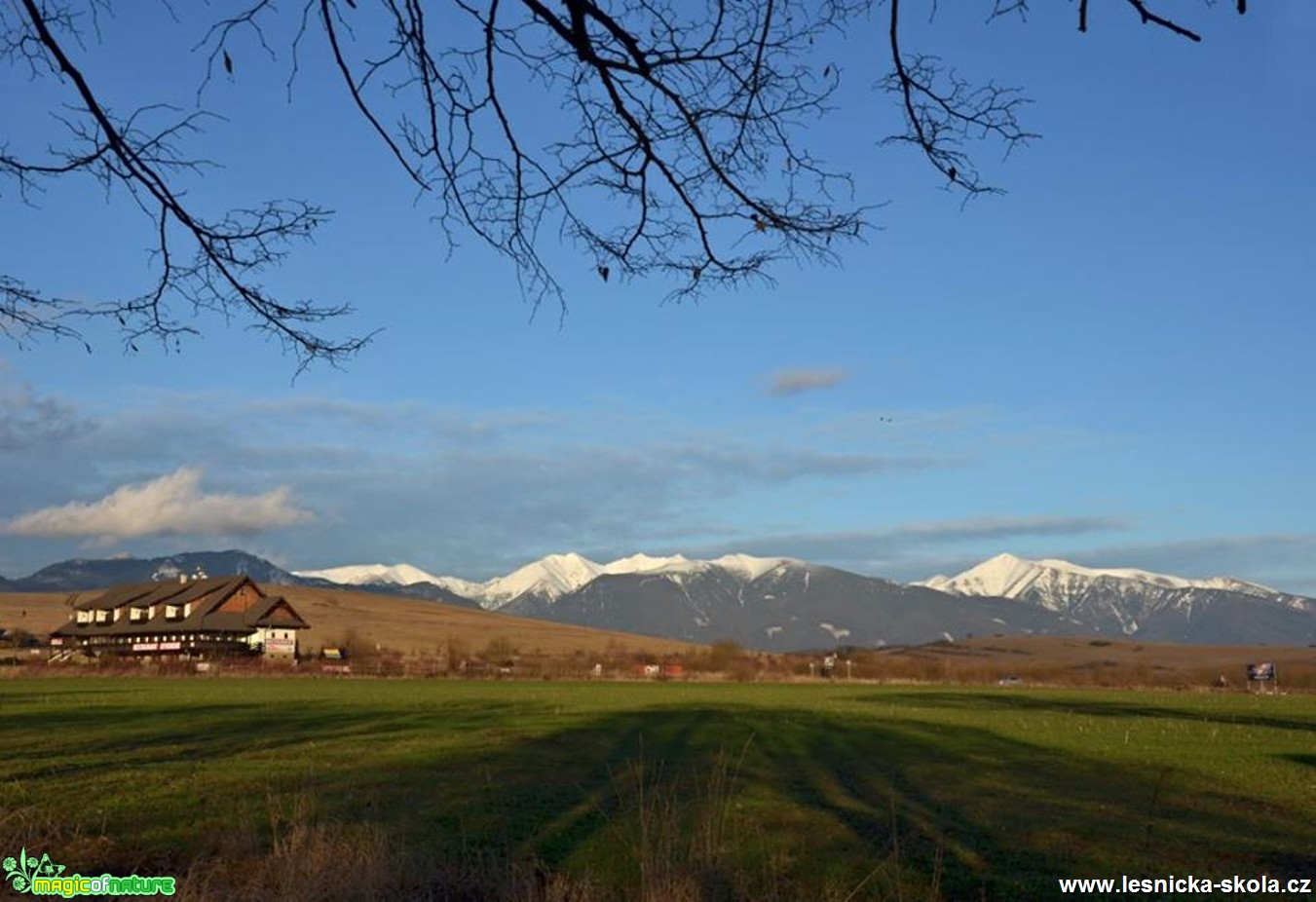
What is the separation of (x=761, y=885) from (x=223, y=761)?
48.9 feet

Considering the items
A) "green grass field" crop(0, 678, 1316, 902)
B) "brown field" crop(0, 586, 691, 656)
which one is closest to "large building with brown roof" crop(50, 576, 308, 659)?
"brown field" crop(0, 586, 691, 656)

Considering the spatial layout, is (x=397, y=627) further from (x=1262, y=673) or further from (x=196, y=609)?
(x=1262, y=673)

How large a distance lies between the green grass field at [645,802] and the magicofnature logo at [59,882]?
290 mm

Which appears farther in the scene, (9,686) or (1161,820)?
(9,686)

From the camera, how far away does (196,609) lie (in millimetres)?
111938

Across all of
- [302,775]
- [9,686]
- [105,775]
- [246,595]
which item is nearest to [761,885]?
[302,775]

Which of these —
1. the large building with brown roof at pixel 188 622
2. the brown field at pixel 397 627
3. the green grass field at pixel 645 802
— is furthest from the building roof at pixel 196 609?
the green grass field at pixel 645 802

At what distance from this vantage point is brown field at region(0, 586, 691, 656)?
13938 centimetres

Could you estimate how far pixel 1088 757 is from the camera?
1075 inches

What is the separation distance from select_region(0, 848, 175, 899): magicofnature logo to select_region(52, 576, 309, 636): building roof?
103 m

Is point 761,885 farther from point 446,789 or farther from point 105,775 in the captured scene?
point 105,775

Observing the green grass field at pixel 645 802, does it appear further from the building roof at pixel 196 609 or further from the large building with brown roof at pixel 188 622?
the building roof at pixel 196 609

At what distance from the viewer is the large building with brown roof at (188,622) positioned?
107500 mm

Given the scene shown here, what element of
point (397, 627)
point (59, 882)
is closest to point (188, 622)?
point (397, 627)
